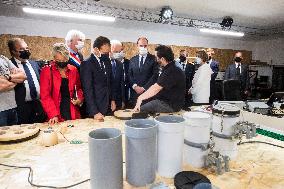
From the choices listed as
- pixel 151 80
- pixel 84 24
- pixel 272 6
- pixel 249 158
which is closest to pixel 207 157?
pixel 249 158

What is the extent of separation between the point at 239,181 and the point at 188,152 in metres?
0.26

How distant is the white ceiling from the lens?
6.82 meters

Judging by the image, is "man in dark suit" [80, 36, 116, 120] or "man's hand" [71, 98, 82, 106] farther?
"man in dark suit" [80, 36, 116, 120]

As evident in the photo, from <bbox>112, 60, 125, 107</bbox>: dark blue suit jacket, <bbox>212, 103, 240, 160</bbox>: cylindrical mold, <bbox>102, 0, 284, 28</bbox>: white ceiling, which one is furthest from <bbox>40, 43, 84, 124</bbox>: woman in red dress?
<bbox>102, 0, 284, 28</bbox>: white ceiling

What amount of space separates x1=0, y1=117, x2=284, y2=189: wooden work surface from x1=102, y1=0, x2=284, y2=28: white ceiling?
20.5ft

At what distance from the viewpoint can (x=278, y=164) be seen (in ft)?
4.09

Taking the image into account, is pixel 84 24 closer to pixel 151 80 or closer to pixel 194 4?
pixel 194 4

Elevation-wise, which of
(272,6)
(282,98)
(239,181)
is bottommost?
(239,181)

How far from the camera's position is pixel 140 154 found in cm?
95

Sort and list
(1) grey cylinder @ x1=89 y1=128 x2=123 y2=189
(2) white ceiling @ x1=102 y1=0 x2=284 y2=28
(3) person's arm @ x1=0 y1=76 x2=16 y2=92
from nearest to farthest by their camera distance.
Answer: (1) grey cylinder @ x1=89 y1=128 x2=123 y2=189
(3) person's arm @ x1=0 y1=76 x2=16 y2=92
(2) white ceiling @ x1=102 y1=0 x2=284 y2=28

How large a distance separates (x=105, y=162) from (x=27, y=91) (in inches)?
100

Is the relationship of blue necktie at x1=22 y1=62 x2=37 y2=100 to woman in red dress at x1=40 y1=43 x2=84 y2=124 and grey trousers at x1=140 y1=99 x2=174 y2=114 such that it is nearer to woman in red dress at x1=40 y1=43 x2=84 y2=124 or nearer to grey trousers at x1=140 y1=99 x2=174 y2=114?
woman in red dress at x1=40 y1=43 x2=84 y2=124

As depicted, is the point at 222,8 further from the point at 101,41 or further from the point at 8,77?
the point at 8,77

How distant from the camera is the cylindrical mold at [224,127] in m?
1.18
